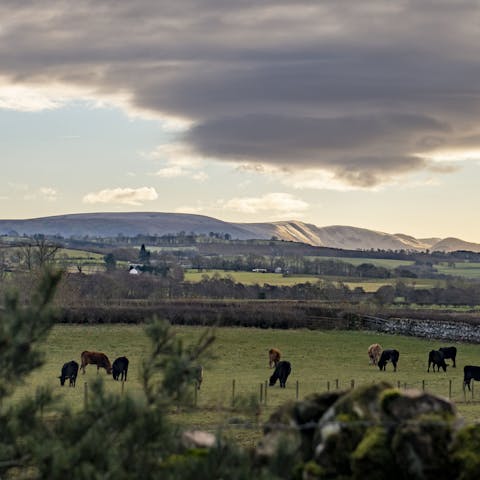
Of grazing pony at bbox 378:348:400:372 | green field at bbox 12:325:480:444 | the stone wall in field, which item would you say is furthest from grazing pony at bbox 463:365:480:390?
the stone wall in field

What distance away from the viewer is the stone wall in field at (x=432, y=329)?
60.3 metres

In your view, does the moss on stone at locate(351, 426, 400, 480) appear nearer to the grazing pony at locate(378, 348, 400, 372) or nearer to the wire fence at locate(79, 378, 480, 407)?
the wire fence at locate(79, 378, 480, 407)

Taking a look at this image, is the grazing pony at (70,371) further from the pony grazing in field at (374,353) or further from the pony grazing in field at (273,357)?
the pony grazing in field at (374,353)

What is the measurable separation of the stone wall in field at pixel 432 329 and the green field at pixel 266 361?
2142 mm

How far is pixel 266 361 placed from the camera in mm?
47031

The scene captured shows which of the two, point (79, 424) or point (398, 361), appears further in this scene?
point (398, 361)

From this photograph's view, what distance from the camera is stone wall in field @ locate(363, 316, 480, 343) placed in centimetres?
6028

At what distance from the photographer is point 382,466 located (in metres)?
10.4

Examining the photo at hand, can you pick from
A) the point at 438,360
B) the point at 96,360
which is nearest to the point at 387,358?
the point at 438,360

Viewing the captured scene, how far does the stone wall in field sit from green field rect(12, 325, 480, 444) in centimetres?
214

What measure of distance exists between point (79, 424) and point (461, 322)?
5486 centimetres

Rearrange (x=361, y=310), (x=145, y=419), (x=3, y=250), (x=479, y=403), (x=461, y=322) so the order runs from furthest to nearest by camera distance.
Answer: (x=3, y=250)
(x=361, y=310)
(x=461, y=322)
(x=479, y=403)
(x=145, y=419)

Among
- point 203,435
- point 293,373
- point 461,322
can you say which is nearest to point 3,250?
point 461,322

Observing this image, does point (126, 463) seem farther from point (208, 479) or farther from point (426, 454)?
point (426, 454)
